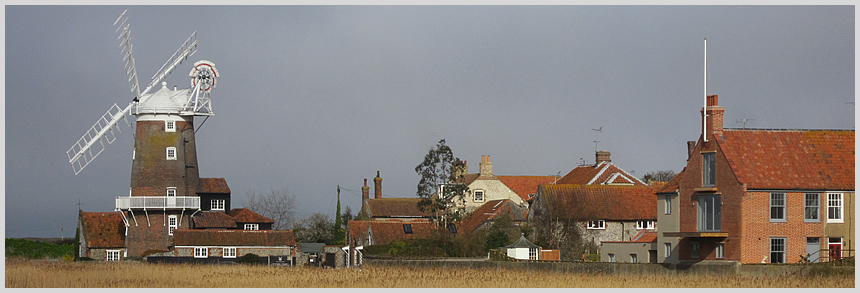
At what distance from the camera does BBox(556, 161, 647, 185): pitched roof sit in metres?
72.8

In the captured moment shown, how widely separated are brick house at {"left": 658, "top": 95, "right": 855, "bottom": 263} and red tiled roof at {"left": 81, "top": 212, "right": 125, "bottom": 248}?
41.4 meters

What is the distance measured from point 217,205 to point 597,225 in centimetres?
2870

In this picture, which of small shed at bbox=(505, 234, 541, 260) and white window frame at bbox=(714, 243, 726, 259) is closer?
white window frame at bbox=(714, 243, 726, 259)

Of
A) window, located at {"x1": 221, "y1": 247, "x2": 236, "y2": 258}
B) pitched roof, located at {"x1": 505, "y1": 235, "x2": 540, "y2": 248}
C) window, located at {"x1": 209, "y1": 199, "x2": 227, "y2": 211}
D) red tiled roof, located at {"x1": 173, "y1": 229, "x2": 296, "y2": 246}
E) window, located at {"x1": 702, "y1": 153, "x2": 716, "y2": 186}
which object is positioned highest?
window, located at {"x1": 702, "y1": 153, "x2": 716, "y2": 186}

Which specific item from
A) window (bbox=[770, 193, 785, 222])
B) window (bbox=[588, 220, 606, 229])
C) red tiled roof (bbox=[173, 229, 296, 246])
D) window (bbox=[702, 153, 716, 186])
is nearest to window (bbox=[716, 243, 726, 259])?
window (bbox=[770, 193, 785, 222])

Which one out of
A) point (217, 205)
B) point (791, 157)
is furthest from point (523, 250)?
point (217, 205)

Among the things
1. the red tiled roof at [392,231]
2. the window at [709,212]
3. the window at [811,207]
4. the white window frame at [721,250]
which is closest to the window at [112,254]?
the red tiled roof at [392,231]

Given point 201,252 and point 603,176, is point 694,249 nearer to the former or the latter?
point 603,176

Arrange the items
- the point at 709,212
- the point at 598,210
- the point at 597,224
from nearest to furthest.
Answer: the point at 709,212
the point at 597,224
the point at 598,210

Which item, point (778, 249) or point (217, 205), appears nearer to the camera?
point (778, 249)

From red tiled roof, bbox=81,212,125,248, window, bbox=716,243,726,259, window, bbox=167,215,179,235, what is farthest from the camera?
red tiled roof, bbox=81,212,125,248

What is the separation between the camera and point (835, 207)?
143 ft

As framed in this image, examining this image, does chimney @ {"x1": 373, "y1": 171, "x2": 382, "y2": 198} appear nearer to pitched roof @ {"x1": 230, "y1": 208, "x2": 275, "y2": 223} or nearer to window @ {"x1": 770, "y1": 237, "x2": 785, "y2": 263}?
pitched roof @ {"x1": 230, "y1": 208, "x2": 275, "y2": 223}

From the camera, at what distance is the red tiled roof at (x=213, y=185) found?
7718 centimetres
